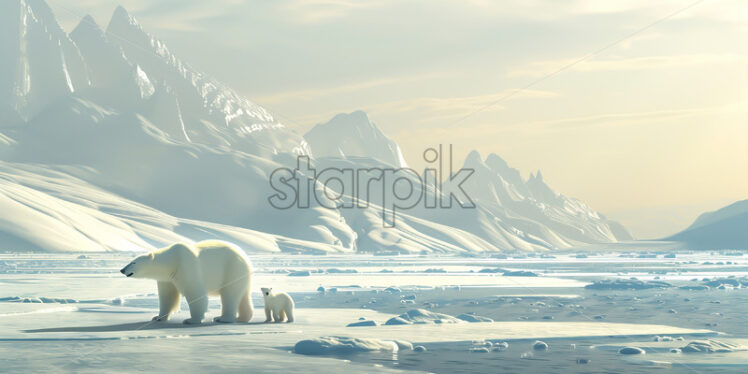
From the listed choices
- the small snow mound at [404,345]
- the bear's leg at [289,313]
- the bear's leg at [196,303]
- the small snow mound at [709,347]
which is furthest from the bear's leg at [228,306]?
the small snow mound at [709,347]

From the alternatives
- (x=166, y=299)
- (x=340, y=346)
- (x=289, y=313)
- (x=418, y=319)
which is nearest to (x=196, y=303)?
(x=166, y=299)

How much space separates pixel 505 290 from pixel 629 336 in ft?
113

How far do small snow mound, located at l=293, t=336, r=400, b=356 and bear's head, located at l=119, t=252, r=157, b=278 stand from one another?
8275 millimetres

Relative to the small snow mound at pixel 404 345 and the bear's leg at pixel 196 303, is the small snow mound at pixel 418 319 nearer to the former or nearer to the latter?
the bear's leg at pixel 196 303

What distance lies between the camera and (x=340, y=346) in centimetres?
2662

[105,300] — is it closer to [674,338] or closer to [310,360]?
[310,360]

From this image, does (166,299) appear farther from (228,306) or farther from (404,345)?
(404,345)

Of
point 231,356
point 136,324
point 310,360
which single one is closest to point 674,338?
point 310,360

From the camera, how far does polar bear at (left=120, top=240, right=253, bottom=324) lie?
32.8m

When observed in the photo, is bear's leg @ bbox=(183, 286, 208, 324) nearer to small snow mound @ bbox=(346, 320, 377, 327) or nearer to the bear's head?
the bear's head

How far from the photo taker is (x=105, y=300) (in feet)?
158

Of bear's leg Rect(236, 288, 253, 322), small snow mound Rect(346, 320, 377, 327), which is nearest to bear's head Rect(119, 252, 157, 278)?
bear's leg Rect(236, 288, 253, 322)

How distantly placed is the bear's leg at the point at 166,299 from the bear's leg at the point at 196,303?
1712 mm

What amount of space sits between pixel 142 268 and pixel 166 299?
2.79m
